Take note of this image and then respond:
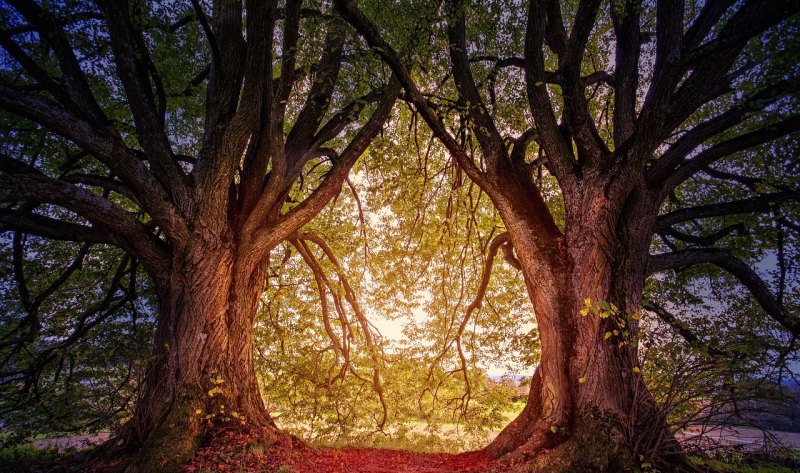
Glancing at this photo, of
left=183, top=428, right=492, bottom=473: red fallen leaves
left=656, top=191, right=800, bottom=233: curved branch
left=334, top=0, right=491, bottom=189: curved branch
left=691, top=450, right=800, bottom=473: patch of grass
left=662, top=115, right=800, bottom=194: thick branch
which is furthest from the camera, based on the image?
left=656, top=191, right=800, bottom=233: curved branch

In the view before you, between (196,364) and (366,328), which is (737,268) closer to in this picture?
(366,328)

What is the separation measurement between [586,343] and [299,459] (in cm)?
392

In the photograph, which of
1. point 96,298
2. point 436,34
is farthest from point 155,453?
point 436,34

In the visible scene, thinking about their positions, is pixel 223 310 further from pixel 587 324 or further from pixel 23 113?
pixel 587 324

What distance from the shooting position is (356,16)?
4660 millimetres

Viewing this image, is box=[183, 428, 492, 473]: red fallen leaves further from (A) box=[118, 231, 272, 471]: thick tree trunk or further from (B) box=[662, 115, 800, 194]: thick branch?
(B) box=[662, 115, 800, 194]: thick branch

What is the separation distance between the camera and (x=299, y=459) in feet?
17.1

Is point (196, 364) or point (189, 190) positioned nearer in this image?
point (196, 364)

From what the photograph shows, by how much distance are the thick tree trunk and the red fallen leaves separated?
20 cm

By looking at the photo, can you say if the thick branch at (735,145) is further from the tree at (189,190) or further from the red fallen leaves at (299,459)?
the red fallen leaves at (299,459)

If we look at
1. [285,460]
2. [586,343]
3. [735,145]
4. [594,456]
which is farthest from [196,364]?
[735,145]

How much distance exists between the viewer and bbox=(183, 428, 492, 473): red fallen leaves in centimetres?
444

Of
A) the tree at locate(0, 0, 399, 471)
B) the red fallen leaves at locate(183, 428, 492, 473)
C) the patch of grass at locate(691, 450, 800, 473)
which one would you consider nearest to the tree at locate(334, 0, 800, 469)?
the patch of grass at locate(691, 450, 800, 473)

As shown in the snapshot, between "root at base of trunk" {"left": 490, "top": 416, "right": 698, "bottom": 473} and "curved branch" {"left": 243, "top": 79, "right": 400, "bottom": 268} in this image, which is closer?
"root at base of trunk" {"left": 490, "top": 416, "right": 698, "bottom": 473}
